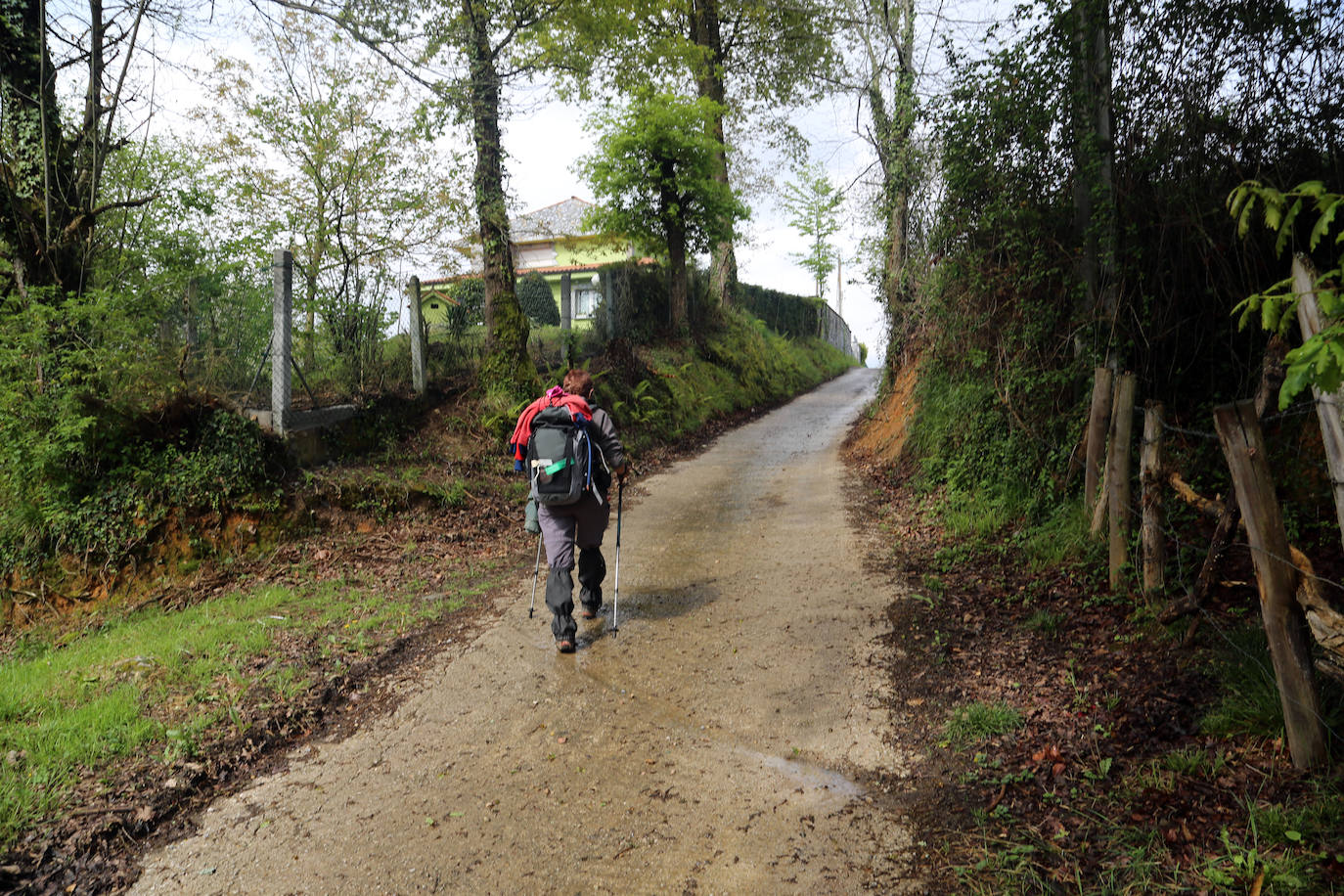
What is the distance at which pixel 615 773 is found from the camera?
4289mm

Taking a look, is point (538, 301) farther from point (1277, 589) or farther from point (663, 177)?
point (1277, 589)

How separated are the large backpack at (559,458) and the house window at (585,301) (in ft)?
38.3

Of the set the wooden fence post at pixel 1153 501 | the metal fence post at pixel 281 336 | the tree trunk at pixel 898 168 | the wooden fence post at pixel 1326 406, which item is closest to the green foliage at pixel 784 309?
the tree trunk at pixel 898 168

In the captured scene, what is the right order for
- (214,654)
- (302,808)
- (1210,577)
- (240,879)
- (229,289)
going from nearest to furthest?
(240,879), (302,808), (1210,577), (214,654), (229,289)

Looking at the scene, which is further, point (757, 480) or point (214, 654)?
point (757, 480)

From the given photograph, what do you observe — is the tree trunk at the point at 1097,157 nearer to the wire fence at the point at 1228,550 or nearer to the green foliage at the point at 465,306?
the wire fence at the point at 1228,550

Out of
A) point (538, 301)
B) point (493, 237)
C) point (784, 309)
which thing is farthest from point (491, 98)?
point (784, 309)

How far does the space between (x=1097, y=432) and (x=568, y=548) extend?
4.17 m

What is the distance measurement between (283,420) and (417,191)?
471 centimetres

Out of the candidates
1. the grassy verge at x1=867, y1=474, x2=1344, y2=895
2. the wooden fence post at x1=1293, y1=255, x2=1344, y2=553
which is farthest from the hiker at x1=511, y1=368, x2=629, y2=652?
the wooden fence post at x1=1293, y1=255, x2=1344, y2=553

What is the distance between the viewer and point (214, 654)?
235 inches

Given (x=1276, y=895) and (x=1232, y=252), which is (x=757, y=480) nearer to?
(x=1232, y=252)

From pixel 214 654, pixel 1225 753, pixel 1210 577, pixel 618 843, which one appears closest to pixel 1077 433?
pixel 1210 577

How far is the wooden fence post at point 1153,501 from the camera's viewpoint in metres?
5.17
